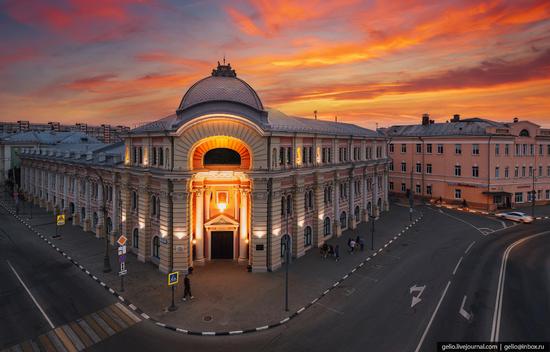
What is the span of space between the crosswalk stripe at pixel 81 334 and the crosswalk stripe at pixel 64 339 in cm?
62

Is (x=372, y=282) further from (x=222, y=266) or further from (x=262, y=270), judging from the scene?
(x=222, y=266)

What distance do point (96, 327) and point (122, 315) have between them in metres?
2.00

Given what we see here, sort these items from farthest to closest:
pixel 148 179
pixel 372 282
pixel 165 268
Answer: pixel 148 179, pixel 165 268, pixel 372 282

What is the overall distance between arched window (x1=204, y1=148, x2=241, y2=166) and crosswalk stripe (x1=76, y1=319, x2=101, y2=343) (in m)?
17.0

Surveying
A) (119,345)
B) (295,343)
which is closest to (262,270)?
(295,343)

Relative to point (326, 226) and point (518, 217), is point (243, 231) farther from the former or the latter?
point (518, 217)

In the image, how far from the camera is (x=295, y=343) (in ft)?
68.2

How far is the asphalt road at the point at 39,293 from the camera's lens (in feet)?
74.9

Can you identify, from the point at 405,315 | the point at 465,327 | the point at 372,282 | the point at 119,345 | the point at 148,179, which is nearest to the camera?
the point at 119,345

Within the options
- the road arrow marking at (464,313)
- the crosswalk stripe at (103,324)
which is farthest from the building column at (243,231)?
the road arrow marking at (464,313)

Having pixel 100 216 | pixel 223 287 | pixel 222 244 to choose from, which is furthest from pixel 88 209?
pixel 223 287

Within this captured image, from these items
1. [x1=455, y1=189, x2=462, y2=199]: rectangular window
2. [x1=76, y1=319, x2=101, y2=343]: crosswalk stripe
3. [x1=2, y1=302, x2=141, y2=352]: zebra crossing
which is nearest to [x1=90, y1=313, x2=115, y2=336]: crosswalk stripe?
[x1=2, y1=302, x2=141, y2=352]: zebra crossing

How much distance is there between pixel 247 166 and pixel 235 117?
539cm

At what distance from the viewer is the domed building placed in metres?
31.7
